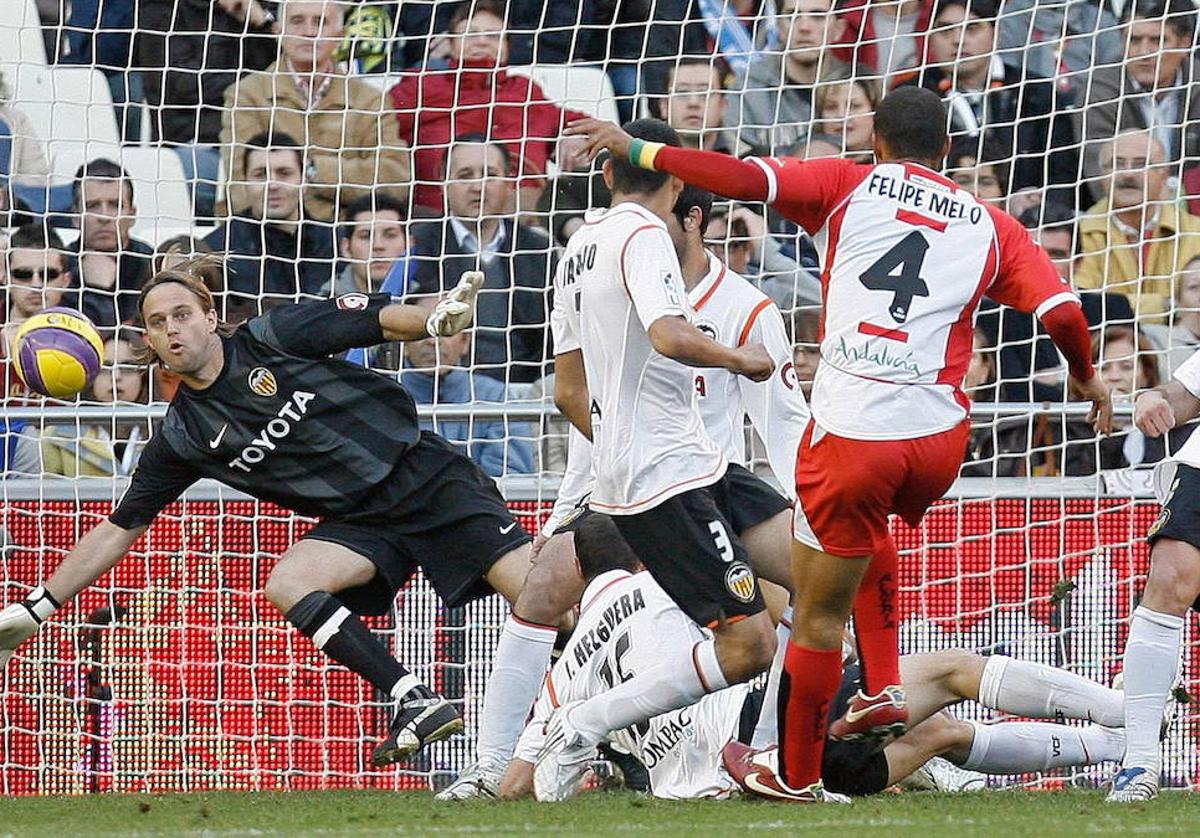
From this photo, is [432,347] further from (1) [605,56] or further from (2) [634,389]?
(2) [634,389]

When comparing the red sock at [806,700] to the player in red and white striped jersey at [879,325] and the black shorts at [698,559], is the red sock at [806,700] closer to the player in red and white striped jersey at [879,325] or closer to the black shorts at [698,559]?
the player in red and white striped jersey at [879,325]

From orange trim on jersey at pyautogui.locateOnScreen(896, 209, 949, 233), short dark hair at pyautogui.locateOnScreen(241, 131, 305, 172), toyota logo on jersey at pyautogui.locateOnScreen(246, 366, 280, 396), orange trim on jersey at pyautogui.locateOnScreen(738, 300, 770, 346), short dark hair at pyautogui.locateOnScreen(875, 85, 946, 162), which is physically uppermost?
short dark hair at pyautogui.locateOnScreen(241, 131, 305, 172)

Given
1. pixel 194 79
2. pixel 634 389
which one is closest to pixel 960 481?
pixel 634 389

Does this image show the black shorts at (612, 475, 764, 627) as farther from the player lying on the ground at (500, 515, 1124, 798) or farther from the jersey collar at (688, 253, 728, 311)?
the jersey collar at (688, 253, 728, 311)

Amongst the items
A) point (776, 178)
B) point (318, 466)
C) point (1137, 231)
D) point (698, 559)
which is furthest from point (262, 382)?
point (1137, 231)

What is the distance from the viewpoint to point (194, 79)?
906 cm

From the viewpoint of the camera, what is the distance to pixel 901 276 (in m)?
5.07

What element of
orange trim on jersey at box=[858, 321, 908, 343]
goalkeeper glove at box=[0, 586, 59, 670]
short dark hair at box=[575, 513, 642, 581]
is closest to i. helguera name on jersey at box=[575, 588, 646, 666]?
short dark hair at box=[575, 513, 642, 581]

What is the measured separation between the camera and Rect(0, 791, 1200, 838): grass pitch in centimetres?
464

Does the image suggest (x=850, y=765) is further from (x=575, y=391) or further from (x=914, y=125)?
(x=914, y=125)

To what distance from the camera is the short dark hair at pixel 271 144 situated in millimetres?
8719

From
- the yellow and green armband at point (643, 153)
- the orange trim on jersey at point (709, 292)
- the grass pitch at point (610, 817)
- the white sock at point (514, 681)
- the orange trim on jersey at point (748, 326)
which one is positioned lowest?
the grass pitch at point (610, 817)

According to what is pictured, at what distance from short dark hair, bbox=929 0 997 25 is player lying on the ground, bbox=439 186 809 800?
296 centimetres

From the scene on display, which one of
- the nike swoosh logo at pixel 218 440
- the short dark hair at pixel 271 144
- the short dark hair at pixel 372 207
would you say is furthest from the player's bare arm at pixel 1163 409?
the short dark hair at pixel 271 144
